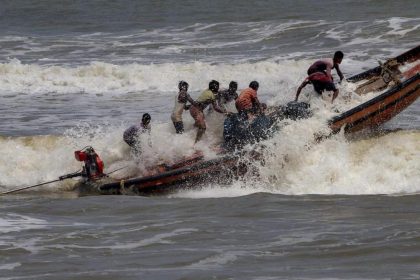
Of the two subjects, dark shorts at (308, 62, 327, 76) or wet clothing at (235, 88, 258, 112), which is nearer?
wet clothing at (235, 88, 258, 112)

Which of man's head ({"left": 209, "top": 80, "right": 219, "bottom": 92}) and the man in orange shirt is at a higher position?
man's head ({"left": 209, "top": 80, "right": 219, "bottom": 92})

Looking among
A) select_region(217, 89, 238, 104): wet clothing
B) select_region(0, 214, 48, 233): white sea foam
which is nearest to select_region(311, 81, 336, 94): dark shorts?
select_region(217, 89, 238, 104): wet clothing

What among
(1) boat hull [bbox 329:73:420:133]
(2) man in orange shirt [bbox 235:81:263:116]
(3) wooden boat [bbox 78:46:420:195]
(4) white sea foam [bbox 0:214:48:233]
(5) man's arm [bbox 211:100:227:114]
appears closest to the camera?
(4) white sea foam [bbox 0:214:48:233]

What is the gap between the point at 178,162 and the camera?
15.2 m

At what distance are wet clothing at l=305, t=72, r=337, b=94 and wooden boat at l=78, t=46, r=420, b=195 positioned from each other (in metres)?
0.55

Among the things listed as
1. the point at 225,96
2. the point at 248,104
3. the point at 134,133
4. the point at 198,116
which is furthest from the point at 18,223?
the point at 225,96

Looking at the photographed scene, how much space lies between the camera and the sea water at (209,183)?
31.9ft

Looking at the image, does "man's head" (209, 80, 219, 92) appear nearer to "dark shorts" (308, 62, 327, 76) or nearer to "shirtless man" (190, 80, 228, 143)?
"shirtless man" (190, 80, 228, 143)

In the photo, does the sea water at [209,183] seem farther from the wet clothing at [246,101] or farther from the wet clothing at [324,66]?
the wet clothing at [246,101]

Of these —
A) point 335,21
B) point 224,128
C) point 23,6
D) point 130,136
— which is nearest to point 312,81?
point 224,128

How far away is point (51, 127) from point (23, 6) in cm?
2484

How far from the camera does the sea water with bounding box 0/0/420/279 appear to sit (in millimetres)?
9711

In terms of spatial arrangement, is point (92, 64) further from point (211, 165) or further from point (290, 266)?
point (290, 266)

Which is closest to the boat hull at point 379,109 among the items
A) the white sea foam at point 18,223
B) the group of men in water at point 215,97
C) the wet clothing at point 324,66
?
the group of men in water at point 215,97
